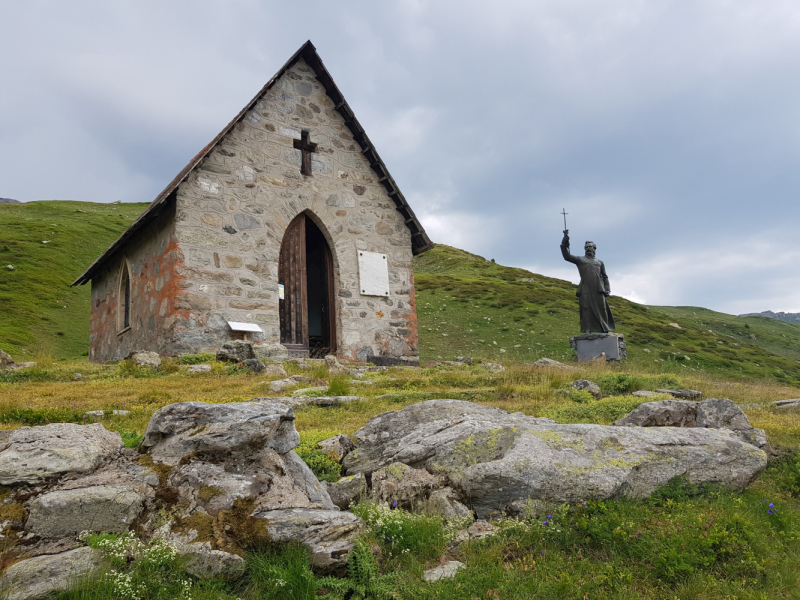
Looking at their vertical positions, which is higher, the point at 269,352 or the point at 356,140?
the point at 356,140

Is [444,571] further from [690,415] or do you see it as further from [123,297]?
[123,297]

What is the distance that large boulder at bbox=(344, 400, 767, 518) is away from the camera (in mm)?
4281

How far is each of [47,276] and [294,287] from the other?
31.8 m

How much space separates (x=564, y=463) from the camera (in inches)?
173

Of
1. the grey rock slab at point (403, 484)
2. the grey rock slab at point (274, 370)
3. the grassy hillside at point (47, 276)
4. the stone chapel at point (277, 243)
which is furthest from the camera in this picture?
the grassy hillside at point (47, 276)

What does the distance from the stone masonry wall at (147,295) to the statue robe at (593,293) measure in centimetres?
1214

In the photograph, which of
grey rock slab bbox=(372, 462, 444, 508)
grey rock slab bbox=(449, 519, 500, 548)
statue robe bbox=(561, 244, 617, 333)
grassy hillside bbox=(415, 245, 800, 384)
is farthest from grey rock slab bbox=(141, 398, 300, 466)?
statue robe bbox=(561, 244, 617, 333)

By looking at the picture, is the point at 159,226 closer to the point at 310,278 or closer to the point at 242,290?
the point at 242,290

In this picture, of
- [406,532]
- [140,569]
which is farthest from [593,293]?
[140,569]

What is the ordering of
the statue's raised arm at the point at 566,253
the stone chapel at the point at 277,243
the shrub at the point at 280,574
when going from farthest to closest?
the statue's raised arm at the point at 566,253, the stone chapel at the point at 277,243, the shrub at the point at 280,574

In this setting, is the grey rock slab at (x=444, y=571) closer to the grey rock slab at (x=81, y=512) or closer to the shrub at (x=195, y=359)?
the grey rock slab at (x=81, y=512)

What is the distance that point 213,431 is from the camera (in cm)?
391

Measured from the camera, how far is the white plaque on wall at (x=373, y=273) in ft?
50.9

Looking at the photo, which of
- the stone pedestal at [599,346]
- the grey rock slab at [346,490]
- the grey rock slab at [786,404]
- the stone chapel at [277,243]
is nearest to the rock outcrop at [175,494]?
the grey rock slab at [346,490]
